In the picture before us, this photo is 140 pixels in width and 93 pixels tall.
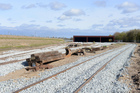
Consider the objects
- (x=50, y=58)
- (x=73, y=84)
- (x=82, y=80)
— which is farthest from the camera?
(x=50, y=58)

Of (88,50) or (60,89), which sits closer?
(60,89)

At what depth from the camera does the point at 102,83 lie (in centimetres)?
776

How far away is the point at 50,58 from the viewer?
14.4m

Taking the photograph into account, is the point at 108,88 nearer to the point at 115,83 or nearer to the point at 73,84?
the point at 115,83

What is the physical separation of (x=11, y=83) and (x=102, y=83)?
5.01 m

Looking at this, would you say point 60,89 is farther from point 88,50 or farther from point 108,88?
point 88,50

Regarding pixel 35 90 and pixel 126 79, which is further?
pixel 126 79

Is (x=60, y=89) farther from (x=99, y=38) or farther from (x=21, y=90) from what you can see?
(x=99, y=38)

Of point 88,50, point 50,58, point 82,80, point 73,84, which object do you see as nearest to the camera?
point 73,84

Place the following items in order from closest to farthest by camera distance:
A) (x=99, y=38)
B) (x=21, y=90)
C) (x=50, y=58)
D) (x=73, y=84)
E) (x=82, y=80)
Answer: (x=21, y=90) < (x=73, y=84) < (x=82, y=80) < (x=50, y=58) < (x=99, y=38)

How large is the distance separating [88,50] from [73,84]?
19.3m

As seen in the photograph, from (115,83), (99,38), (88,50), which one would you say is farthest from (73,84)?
(99,38)

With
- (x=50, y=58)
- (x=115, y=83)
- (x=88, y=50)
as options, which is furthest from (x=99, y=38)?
(x=115, y=83)

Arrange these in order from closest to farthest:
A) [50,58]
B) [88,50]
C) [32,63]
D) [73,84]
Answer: [73,84] → [32,63] → [50,58] → [88,50]
